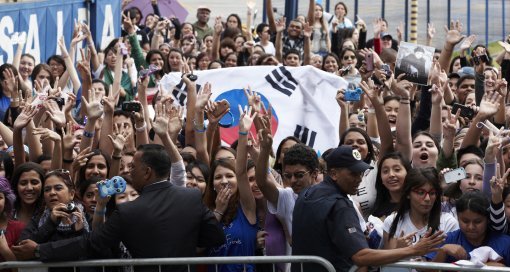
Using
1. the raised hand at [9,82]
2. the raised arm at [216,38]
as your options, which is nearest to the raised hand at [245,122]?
the raised hand at [9,82]

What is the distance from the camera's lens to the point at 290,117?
1271 cm

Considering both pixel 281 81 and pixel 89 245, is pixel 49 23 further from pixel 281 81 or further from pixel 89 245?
pixel 89 245

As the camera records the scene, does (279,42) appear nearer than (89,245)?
No

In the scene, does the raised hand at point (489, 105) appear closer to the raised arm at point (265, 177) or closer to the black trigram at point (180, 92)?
the raised arm at point (265, 177)

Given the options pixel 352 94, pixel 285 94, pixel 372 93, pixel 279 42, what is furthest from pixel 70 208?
pixel 279 42

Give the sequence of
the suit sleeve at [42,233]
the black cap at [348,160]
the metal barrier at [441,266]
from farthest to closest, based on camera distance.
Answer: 1. the suit sleeve at [42,233]
2. the black cap at [348,160]
3. the metal barrier at [441,266]

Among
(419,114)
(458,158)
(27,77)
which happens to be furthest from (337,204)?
(27,77)

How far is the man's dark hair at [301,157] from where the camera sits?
8.80 meters

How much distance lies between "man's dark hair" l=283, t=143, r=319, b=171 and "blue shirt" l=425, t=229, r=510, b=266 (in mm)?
998

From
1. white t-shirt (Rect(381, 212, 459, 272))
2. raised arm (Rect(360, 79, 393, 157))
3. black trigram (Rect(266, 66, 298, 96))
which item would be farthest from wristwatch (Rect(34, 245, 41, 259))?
black trigram (Rect(266, 66, 298, 96))

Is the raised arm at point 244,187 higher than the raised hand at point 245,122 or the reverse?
the reverse

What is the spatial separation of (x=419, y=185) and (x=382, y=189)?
75cm

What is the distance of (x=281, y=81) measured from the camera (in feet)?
42.5

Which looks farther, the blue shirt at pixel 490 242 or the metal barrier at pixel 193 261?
the blue shirt at pixel 490 242
